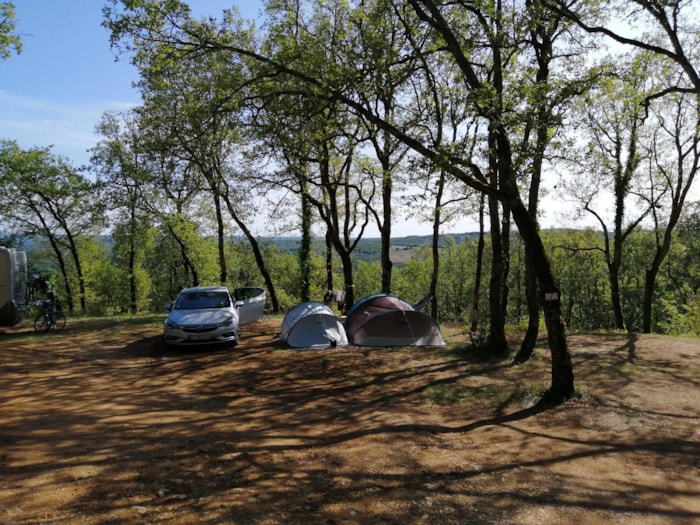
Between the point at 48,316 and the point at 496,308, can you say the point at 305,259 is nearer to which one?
the point at 48,316

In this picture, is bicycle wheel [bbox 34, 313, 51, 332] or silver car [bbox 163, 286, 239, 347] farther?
bicycle wheel [bbox 34, 313, 51, 332]

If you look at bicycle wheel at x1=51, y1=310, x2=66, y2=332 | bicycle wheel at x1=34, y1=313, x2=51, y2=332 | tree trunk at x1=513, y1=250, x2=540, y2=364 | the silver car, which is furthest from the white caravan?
tree trunk at x1=513, y1=250, x2=540, y2=364

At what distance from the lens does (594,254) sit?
39.5 metres

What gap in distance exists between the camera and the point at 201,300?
13383 mm

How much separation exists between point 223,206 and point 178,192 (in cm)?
369

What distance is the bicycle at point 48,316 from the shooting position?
600 inches

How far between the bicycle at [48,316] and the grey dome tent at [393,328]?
32.2ft

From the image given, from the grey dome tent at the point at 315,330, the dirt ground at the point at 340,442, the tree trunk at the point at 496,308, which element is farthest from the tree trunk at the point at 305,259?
the dirt ground at the point at 340,442

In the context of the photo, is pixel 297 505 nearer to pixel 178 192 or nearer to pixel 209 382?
pixel 209 382

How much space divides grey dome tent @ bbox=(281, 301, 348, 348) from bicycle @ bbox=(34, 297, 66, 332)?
8128mm

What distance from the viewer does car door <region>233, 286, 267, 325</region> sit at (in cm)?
1662

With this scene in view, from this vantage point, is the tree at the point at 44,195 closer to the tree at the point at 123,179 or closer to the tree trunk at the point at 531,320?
the tree at the point at 123,179

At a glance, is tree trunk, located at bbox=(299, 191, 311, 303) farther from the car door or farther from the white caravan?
the white caravan

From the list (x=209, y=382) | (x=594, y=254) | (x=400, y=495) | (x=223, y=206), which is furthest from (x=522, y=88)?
(x=594, y=254)
